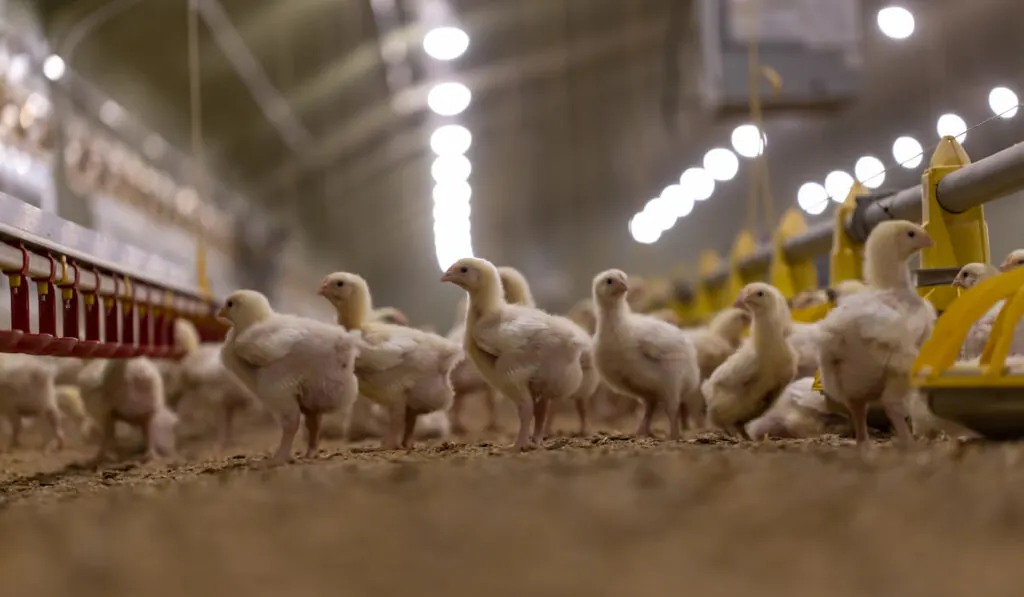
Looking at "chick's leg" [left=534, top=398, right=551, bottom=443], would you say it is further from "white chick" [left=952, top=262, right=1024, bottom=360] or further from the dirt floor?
"white chick" [left=952, top=262, right=1024, bottom=360]

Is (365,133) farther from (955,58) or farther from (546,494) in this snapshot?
(546,494)

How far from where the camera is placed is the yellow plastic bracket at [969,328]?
292 cm

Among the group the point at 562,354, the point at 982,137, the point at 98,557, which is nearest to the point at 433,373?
the point at 562,354

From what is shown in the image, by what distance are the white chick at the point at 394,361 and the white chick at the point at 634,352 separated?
0.66 meters

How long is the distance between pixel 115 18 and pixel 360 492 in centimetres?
770

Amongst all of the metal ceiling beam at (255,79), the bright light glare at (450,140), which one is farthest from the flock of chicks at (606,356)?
the bright light glare at (450,140)

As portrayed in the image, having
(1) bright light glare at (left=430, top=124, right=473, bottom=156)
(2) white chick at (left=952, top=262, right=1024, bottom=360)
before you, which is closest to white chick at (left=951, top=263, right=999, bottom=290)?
(2) white chick at (left=952, top=262, right=1024, bottom=360)

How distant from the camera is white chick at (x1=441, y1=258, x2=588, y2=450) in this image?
13.4 feet

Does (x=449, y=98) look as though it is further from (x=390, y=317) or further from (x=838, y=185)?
(x=390, y=317)

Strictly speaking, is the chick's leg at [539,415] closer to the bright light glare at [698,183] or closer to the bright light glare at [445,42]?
the bright light glare at [698,183]

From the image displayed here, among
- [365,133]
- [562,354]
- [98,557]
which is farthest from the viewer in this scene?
[365,133]

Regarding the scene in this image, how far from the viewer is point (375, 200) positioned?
634 inches

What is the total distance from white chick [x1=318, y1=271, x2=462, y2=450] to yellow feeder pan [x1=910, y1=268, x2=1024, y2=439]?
207cm

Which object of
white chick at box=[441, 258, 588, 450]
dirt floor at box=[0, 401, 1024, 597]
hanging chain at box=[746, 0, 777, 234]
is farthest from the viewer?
hanging chain at box=[746, 0, 777, 234]
